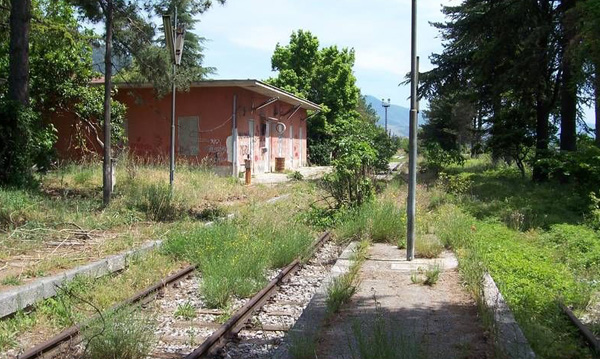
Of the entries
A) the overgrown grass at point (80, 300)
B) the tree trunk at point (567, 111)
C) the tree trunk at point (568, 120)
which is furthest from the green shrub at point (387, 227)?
the tree trunk at point (568, 120)

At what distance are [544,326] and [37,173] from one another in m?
15.8

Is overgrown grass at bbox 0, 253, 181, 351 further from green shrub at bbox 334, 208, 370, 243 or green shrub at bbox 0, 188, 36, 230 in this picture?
green shrub at bbox 334, 208, 370, 243

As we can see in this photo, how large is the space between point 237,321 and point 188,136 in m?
19.2

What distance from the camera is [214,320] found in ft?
20.1

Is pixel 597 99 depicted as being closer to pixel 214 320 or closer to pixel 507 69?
pixel 507 69

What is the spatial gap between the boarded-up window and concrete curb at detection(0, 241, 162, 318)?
51.9 ft

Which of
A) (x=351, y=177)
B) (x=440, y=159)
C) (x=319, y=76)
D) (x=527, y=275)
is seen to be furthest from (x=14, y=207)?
(x=319, y=76)

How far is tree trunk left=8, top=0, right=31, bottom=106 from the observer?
47.0 ft

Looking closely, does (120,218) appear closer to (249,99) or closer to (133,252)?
(133,252)

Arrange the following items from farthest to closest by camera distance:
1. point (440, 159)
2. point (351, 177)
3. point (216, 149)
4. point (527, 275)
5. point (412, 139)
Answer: point (440, 159), point (216, 149), point (351, 177), point (412, 139), point (527, 275)

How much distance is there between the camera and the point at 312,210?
13602 mm

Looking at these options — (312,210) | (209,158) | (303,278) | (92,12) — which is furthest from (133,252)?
(209,158)

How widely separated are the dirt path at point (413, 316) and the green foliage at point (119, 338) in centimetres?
151

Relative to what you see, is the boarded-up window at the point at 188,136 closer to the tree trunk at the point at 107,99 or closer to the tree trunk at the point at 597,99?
the tree trunk at the point at 107,99
